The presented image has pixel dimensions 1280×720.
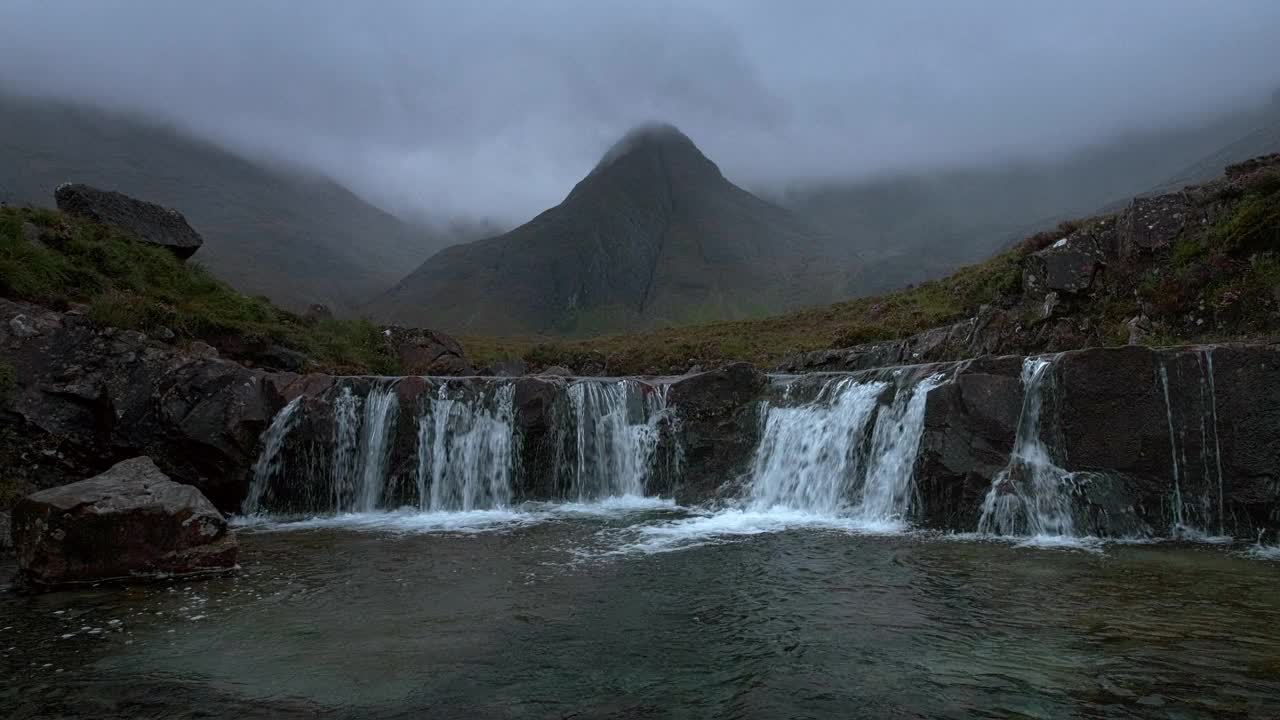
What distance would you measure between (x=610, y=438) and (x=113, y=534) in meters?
12.8

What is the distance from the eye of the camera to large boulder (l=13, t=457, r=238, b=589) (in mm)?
10422

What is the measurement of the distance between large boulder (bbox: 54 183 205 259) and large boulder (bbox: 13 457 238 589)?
790 inches

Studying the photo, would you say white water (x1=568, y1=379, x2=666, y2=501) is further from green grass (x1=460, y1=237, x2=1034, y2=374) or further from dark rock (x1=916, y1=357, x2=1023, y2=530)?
green grass (x1=460, y1=237, x2=1034, y2=374)

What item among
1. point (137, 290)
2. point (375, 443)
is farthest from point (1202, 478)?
point (137, 290)

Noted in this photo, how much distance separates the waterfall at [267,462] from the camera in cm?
1866

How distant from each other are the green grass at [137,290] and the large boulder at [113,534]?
9.41m

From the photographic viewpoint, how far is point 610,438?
68.9 feet

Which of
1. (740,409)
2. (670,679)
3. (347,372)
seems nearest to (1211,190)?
(740,409)

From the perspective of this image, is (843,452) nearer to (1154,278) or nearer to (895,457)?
(895,457)

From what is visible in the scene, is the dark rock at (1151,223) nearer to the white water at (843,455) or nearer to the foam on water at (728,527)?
the white water at (843,455)

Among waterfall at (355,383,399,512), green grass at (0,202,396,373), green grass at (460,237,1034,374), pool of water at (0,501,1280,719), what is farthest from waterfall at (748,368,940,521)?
green grass at (0,202,396,373)

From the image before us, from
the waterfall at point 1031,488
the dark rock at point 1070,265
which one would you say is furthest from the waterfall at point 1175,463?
the dark rock at point 1070,265

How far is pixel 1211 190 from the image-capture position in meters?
19.8

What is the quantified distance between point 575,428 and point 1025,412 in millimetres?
12227
